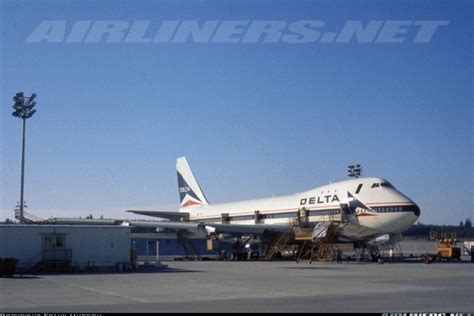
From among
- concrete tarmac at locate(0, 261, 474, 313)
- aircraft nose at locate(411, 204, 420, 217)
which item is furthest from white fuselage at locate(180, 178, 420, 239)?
concrete tarmac at locate(0, 261, 474, 313)

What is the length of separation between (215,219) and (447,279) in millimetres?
38619

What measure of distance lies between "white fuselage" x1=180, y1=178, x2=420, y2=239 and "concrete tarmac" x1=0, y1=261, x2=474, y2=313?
49.5 feet

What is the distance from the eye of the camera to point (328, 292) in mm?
21219

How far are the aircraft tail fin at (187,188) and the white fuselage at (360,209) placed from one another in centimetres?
1700

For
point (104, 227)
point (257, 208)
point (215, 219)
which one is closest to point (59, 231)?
point (104, 227)

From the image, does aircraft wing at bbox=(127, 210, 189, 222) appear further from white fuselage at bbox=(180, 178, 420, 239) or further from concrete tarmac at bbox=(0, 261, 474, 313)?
concrete tarmac at bbox=(0, 261, 474, 313)

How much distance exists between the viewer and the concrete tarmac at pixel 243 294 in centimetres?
1686

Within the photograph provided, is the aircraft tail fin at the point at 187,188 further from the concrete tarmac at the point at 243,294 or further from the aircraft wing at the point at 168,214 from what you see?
the concrete tarmac at the point at 243,294

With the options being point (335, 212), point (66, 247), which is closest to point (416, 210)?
point (335, 212)

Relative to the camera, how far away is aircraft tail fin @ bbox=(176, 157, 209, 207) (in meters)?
71.4

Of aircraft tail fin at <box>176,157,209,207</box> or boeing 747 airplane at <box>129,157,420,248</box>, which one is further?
aircraft tail fin at <box>176,157,209,207</box>

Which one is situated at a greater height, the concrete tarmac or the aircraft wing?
the aircraft wing

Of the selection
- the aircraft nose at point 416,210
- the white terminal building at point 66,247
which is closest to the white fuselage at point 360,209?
the aircraft nose at point 416,210

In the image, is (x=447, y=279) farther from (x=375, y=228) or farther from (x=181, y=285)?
(x=375, y=228)
